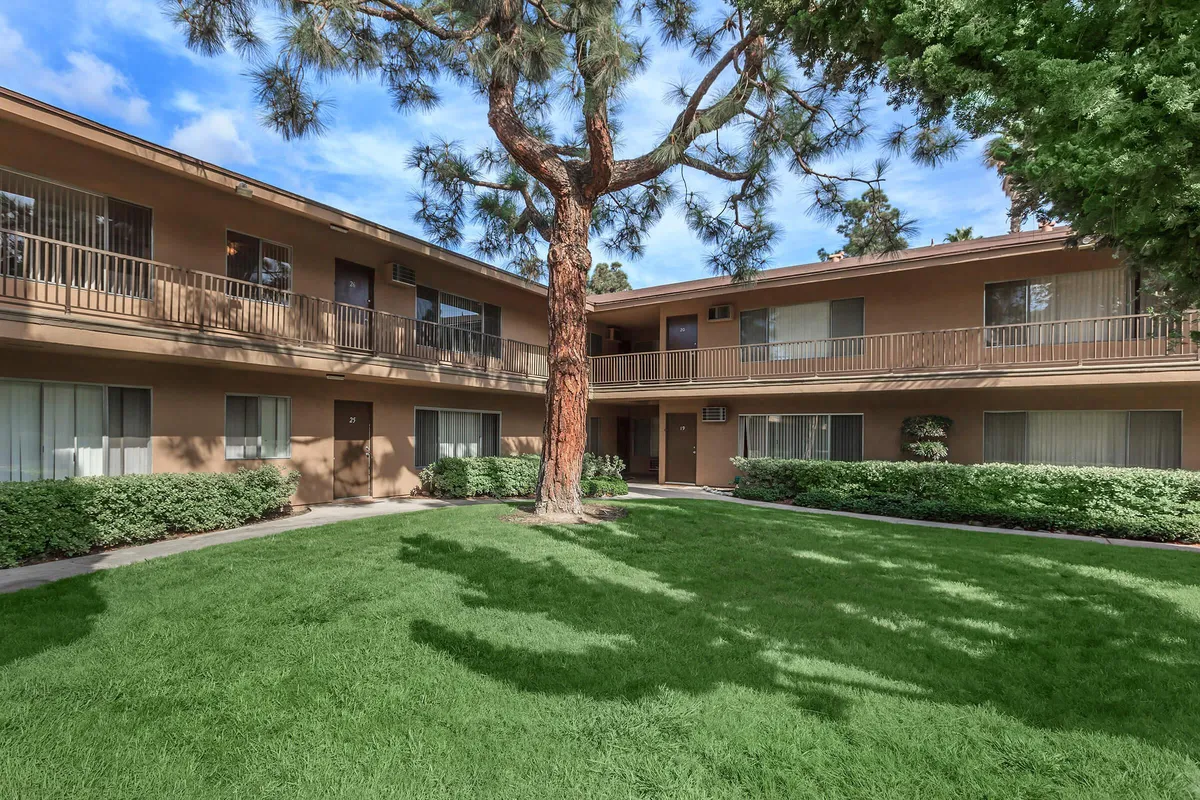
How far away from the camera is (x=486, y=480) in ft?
46.3

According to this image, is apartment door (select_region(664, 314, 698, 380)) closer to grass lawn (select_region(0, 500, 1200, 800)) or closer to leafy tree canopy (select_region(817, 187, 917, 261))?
leafy tree canopy (select_region(817, 187, 917, 261))

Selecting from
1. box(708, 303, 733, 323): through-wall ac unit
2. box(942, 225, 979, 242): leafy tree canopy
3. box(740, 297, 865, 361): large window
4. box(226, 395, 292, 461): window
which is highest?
box(942, 225, 979, 242): leafy tree canopy

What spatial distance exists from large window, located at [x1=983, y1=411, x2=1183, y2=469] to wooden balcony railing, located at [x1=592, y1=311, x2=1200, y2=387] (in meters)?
1.38

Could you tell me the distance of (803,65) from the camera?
4371 millimetres

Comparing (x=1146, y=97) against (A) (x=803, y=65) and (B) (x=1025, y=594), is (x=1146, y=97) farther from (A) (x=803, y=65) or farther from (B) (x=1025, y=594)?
(B) (x=1025, y=594)

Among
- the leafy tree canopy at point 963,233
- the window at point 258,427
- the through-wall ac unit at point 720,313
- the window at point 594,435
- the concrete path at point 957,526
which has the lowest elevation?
the concrete path at point 957,526

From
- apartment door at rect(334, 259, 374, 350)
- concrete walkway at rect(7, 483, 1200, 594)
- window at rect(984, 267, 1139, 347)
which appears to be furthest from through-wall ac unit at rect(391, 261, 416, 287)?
window at rect(984, 267, 1139, 347)

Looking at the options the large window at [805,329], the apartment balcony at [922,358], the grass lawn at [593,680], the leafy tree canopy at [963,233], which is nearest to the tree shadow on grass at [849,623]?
the grass lawn at [593,680]

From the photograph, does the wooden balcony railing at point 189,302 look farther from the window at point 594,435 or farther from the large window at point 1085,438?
the large window at point 1085,438

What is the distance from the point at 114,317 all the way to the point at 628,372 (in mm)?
12673

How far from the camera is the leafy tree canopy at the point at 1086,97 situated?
2.22 metres

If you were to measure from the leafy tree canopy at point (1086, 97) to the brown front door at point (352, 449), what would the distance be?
42.5ft

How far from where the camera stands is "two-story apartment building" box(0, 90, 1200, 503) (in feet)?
28.8

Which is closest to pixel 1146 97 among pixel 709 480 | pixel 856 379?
pixel 856 379
